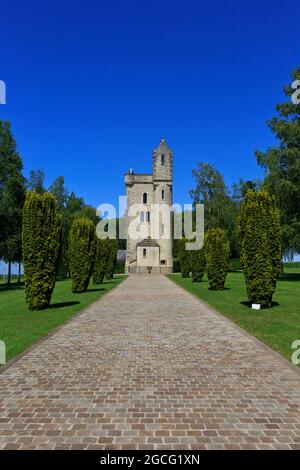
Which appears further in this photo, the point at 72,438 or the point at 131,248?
the point at 131,248

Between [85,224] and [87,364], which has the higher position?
[85,224]

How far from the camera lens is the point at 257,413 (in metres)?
4.90

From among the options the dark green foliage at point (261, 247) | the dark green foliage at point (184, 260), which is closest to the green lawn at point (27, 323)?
the dark green foliage at point (261, 247)

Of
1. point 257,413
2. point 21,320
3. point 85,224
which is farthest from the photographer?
point 85,224

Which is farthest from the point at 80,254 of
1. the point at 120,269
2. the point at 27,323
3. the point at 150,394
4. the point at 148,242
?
the point at 120,269

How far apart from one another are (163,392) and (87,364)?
205 centimetres

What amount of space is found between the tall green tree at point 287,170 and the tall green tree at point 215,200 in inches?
637

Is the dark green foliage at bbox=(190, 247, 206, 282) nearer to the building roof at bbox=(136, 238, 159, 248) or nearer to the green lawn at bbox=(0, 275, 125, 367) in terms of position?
the green lawn at bbox=(0, 275, 125, 367)

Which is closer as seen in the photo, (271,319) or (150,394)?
(150,394)

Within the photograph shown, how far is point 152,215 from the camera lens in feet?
178

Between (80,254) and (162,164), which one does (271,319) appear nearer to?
(80,254)

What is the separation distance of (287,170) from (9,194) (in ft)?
75.4
